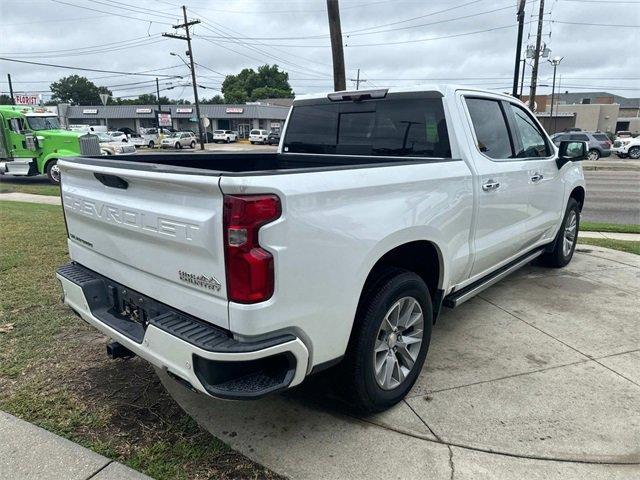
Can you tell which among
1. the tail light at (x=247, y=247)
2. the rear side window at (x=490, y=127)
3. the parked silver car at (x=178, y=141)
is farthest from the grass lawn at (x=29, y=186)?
the parked silver car at (x=178, y=141)

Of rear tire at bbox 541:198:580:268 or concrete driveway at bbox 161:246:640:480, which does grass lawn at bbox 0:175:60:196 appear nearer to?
rear tire at bbox 541:198:580:268

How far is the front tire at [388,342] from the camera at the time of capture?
2709 mm

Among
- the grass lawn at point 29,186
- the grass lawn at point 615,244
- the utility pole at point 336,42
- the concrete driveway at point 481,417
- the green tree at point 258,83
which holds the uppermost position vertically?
the green tree at point 258,83

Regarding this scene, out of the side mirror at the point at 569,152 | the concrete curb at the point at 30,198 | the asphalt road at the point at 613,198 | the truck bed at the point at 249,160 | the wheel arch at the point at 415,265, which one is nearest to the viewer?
the wheel arch at the point at 415,265

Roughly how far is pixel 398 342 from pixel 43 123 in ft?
63.6

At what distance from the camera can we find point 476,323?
439cm

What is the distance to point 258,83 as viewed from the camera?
388 feet

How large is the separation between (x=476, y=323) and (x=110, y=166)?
3234 millimetres

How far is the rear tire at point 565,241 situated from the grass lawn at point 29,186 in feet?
43.9

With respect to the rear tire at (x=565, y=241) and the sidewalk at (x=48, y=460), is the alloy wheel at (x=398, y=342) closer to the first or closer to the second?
the sidewalk at (x=48, y=460)

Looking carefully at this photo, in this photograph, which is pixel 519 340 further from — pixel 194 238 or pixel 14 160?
pixel 14 160

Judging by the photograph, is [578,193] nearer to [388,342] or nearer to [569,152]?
[569,152]

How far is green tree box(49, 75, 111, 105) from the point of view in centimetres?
11012

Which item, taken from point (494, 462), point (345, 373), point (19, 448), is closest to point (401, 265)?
point (345, 373)
